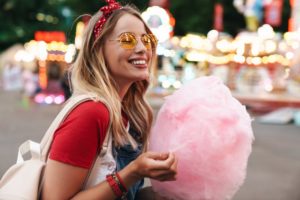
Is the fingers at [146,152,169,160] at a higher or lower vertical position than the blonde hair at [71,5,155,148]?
lower

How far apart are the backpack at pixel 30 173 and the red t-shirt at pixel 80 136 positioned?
5 centimetres

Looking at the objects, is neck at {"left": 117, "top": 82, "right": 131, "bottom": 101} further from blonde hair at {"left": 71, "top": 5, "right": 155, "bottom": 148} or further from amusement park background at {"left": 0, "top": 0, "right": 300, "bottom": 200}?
amusement park background at {"left": 0, "top": 0, "right": 300, "bottom": 200}

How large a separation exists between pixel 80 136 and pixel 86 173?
0.49 ft

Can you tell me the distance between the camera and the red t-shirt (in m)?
1.85

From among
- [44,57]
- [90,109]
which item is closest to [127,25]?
[90,109]

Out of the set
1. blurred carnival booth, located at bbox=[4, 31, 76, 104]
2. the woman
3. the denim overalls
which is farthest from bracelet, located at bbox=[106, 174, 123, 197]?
blurred carnival booth, located at bbox=[4, 31, 76, 104]

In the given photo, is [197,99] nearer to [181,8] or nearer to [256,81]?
[256,81]

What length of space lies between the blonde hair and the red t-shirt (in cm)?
7

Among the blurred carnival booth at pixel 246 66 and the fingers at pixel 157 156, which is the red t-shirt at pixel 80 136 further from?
the blurred carnival booth at pixel 246 66

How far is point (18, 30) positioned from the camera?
27.9 meters

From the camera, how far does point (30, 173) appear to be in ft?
6.23

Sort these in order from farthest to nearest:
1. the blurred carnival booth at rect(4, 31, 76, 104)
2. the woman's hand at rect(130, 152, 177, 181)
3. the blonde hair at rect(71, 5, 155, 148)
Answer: the blurred carnival booth at rect(4, 31, 76, 104), the blonde hair at rect(71, 5, 155, 148), the woman's hand at rect(130, 152, 177, 181)

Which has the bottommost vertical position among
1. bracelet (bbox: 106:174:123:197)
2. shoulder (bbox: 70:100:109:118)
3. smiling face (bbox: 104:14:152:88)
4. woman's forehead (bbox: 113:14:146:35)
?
bracelet (bbox: 106:174:123:197)

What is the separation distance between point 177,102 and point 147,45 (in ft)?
0.90
